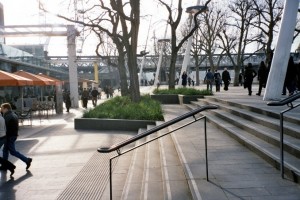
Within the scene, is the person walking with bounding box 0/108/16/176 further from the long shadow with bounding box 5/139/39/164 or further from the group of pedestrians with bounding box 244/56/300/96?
the group of pedestrians with bounding box 244/56/300/96

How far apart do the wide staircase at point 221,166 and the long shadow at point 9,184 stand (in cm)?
182

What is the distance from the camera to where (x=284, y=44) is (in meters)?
11.6

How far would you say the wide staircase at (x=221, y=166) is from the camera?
4.90m

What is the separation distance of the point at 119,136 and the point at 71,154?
125 inches

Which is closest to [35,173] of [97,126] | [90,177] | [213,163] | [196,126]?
[90,177]

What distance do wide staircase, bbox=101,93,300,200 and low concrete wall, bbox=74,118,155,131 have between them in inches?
183

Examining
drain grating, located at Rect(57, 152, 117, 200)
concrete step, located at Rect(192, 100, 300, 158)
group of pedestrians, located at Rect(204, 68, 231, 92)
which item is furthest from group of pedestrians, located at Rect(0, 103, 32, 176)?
group of pedestrians, located at Rect(204, 68, 231, 92)

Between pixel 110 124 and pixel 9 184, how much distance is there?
7709 mm

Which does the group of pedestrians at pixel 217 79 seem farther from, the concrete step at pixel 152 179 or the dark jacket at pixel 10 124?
the dark jacket at pixel 10 124

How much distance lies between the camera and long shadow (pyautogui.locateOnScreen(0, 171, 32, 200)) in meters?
6.66

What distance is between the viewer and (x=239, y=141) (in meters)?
7.76

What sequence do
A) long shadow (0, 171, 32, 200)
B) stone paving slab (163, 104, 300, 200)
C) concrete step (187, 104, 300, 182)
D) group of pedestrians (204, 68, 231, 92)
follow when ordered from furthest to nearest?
group of pedestrians (204, 68, 231, 92)
long shadow (0, 171, 32, 200)
concrete step (187, 104, 300, 182)
stone paving slab (163, 104, 300, 200)

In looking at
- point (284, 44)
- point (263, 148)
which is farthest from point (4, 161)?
point (284, 44)

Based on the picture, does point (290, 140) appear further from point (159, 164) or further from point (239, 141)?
point (159, 164)
